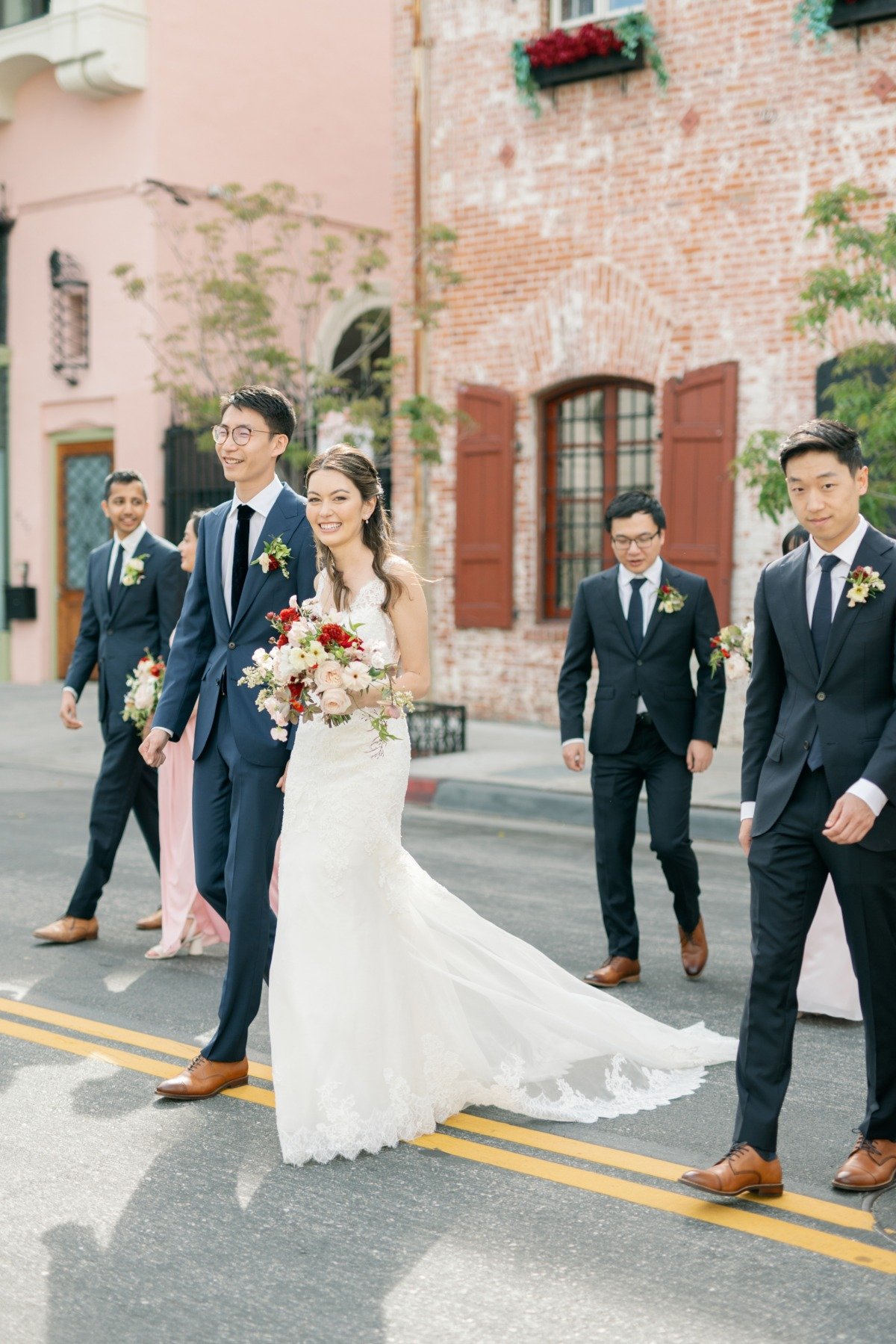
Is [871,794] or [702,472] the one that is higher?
[702,472]

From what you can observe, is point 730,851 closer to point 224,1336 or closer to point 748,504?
point 748,504

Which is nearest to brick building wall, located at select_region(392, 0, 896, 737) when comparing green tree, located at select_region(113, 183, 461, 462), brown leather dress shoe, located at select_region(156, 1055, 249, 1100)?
green tree, located at select_region(113, 183, 461, 462)

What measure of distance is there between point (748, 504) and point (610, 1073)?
9538 millimetres

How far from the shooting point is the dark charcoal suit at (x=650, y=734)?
691 cm

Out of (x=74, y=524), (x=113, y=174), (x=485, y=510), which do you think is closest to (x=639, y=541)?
(x=485, y=510)

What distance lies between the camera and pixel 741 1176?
4301mm

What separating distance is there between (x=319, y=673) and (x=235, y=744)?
662 millimetres

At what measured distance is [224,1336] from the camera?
3584 millimetres

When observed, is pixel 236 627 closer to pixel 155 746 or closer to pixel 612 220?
pixel 155 746

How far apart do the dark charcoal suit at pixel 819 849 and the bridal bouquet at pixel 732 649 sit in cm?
227

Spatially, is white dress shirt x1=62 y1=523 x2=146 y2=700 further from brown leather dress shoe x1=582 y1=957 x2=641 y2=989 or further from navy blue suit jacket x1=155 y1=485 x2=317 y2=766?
brown leather dress shoe x1=582 y1=957 x2=641 y2=989

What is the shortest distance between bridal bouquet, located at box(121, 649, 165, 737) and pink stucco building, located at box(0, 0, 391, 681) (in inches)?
481

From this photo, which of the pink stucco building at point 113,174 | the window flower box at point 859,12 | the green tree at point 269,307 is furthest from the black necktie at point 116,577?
the pink stucco building at point 113,174

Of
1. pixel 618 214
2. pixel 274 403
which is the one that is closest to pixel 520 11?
pixel 618 214
